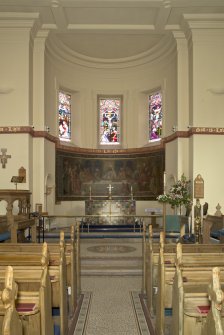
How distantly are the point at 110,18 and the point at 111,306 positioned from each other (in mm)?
11017

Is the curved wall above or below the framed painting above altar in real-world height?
above

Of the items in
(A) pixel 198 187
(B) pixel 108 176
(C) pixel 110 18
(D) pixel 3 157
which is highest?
(C) pixel 110 18

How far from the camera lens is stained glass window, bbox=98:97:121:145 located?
1977 cm

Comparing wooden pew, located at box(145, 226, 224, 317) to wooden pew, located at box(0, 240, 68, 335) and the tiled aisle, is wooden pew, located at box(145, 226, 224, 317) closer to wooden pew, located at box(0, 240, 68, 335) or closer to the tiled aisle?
the tiled aisle

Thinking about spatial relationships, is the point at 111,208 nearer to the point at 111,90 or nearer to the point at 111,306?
the point at 111,90

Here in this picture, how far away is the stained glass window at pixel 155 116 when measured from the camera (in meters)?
18.3

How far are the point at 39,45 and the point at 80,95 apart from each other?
15.1ft

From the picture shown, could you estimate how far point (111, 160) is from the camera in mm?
18781

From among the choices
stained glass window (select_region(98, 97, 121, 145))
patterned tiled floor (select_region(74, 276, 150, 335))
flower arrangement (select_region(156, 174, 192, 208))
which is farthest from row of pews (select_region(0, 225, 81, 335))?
stained glass window (select_region(98, 97, 121, 145))

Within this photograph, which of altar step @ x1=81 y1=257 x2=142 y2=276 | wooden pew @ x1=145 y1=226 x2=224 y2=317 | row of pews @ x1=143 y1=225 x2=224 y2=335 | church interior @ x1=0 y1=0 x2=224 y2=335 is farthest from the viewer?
altar step @ x1=81 y1=257 x2=142 y2=276

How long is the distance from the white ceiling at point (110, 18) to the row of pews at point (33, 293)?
31.5 feet

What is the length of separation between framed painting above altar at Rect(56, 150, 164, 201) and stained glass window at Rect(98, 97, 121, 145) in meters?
1.33

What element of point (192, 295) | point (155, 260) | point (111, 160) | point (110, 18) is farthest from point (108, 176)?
point (192, 295)

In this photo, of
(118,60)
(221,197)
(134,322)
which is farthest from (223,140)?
(134,322)
